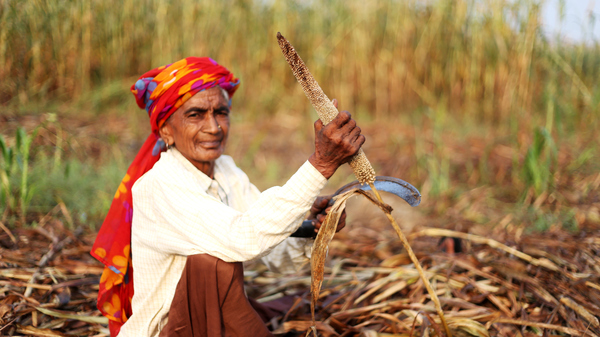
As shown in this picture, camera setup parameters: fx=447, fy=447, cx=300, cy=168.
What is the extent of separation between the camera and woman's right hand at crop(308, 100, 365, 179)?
1332mm

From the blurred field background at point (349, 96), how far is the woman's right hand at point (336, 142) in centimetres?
217

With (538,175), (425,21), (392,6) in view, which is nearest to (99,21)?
(392,6)

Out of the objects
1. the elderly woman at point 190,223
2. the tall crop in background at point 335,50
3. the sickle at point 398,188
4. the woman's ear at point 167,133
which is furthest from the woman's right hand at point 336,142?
the tall crop in background at point 335,50

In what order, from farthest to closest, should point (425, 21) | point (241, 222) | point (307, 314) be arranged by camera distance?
point (425, 21), point (307, 314), point (241, 222)

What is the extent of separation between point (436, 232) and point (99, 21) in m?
4.88

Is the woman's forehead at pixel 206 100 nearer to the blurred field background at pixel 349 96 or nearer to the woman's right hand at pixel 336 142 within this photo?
the woman's right hand at pixel 336 142

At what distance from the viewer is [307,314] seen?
7.16 feet

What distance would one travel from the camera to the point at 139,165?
1905 millimetres

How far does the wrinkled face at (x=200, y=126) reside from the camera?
180 cm

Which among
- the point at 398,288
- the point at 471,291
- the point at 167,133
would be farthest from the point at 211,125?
the point at 471,291

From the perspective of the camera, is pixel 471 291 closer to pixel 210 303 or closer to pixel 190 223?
pixel 210 303

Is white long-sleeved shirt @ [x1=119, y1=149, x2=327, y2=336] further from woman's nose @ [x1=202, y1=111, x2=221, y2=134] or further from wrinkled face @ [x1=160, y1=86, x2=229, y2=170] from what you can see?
woman's nose @ [x1=202, y1=111, x2=221, y2=134]

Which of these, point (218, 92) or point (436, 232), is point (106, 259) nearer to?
point (218, 92)

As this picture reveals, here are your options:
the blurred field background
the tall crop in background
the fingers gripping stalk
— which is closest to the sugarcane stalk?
the fingers gripping stalk
